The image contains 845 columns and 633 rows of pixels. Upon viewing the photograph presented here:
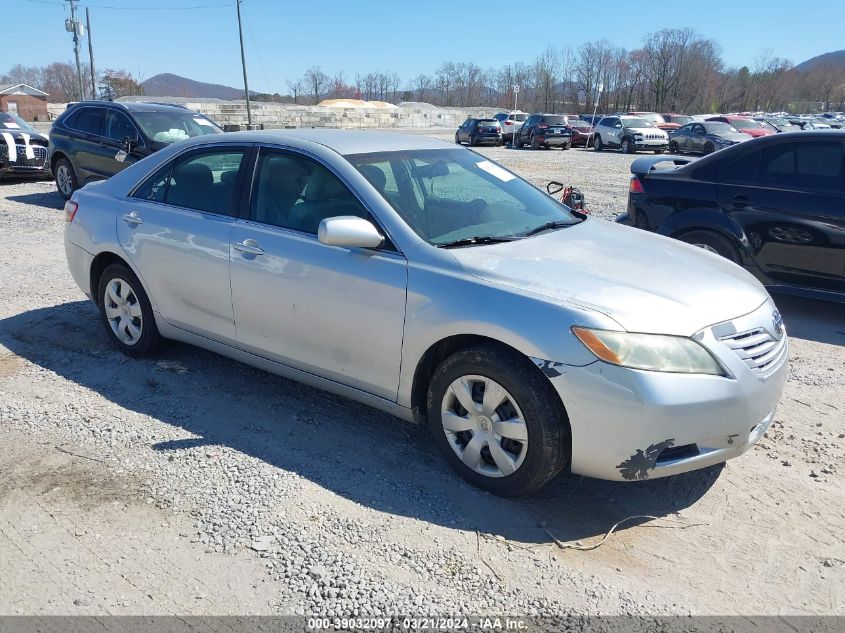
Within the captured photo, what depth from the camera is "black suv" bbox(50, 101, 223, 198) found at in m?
10.8

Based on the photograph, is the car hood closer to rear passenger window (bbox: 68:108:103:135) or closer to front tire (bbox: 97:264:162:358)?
front tire (bbox: 97:264:162:358)

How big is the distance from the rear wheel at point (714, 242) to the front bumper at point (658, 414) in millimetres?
3604

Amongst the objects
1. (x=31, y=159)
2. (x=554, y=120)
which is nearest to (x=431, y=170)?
(x=31, y=159)

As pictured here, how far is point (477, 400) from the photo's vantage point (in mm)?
3297

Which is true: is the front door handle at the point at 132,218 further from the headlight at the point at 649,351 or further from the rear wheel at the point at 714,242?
the rear wheel at the point at 714,242

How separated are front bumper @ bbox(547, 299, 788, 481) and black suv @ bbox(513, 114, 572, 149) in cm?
3008

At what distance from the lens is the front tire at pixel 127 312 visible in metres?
4.81

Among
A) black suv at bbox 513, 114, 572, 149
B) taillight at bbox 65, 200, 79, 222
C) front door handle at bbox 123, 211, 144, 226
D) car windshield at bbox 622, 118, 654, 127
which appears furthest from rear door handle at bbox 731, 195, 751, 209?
black suv at bbox 513, 114, 572, 149

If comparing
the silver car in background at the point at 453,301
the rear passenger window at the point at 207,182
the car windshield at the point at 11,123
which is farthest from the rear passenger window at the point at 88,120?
the rear passenger window at the point at 207,182

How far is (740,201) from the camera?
6328 millimetres

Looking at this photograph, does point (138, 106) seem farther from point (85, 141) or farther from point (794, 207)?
point (794, 207)

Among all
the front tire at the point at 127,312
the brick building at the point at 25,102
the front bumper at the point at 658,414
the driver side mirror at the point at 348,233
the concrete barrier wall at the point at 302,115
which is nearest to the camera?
the front bumper at the point at 658,414

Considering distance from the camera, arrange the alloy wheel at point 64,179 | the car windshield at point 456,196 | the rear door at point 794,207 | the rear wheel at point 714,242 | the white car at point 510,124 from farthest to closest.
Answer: the white car at point 510,124, the alloy wheel at point 64,179, the rear wheel at point 714,242, the rear door at point 794,207, the car windshield at point 456,196

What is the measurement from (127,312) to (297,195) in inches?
70.8
